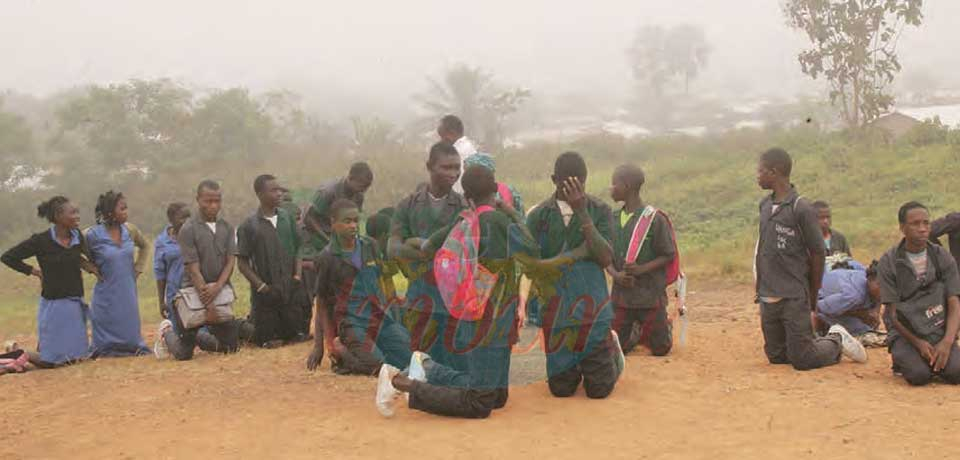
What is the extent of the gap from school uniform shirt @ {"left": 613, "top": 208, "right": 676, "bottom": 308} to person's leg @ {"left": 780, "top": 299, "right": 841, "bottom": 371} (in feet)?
3.52

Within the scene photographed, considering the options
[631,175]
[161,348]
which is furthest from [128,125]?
[631,175]

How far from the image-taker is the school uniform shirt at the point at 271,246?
26.8ft

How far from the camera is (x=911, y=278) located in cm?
595

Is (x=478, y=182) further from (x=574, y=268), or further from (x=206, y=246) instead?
(x=206, y=246)

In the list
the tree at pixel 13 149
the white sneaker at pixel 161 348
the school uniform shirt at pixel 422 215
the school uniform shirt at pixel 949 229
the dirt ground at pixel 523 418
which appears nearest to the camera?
the dirt ground at pixel 523 418

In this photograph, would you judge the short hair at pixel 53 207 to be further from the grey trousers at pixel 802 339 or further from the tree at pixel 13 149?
the tree at pixel 13 149

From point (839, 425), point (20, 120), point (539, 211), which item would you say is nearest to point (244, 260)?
point (539, 211)

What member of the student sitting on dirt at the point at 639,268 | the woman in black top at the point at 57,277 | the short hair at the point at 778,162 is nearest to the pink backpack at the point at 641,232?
the student sitting on dirt at the point at 639,268

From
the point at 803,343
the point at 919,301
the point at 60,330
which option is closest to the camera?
the point at 919,301

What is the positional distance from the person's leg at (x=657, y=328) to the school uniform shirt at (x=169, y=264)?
14.5 feet

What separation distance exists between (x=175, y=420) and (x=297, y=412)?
30.1 inches

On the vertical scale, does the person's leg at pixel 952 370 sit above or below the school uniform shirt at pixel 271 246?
below

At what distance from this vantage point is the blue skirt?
7.91 m

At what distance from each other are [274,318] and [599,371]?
3.87 metres
